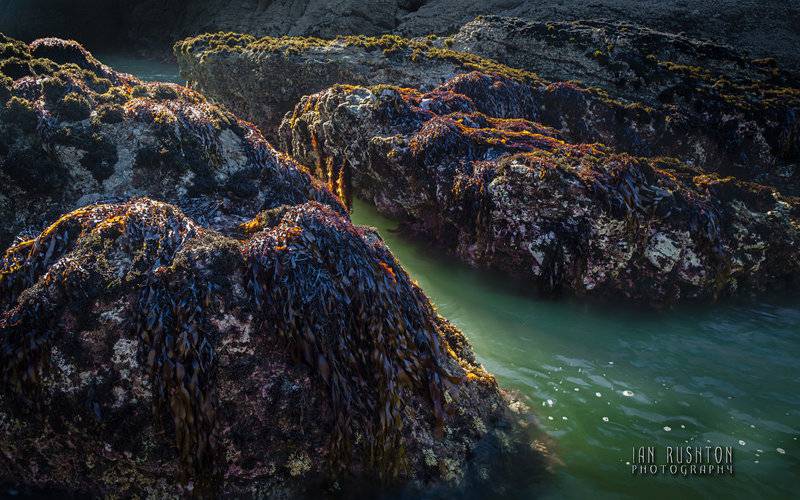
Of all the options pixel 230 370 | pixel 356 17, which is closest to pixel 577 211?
pixel 230 370

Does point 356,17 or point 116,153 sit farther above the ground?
point 356,17

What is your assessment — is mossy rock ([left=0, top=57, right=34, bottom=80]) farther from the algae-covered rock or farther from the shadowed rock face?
the shadowed rock face

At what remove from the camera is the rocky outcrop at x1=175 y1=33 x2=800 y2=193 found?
10.6m

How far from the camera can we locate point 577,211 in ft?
22.3

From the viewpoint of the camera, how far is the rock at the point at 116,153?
500cm

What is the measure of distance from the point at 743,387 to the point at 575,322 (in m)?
1.82

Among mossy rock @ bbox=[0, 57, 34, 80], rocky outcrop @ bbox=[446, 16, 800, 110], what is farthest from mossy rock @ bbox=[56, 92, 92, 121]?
rocky outcrop @ bbox=[446, 16, 800, 110]

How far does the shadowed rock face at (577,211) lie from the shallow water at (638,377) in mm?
369

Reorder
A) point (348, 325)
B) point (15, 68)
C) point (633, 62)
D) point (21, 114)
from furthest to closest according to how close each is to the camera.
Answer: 1. point (633, 62)
2. point (15, 68)
3. point (21, 114)
4. point (348, 325)

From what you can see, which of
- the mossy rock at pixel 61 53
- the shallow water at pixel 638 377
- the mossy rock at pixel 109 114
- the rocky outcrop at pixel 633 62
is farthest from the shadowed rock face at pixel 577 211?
the rocky outcrop at pixel 633 62

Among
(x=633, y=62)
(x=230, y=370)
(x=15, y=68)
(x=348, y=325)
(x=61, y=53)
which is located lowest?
(x=230, y=370)

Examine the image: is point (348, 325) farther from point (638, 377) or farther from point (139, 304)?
point (638, 377)

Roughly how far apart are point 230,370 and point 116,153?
2963 millimetres

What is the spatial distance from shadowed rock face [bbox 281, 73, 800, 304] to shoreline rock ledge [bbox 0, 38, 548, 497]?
2668mm
